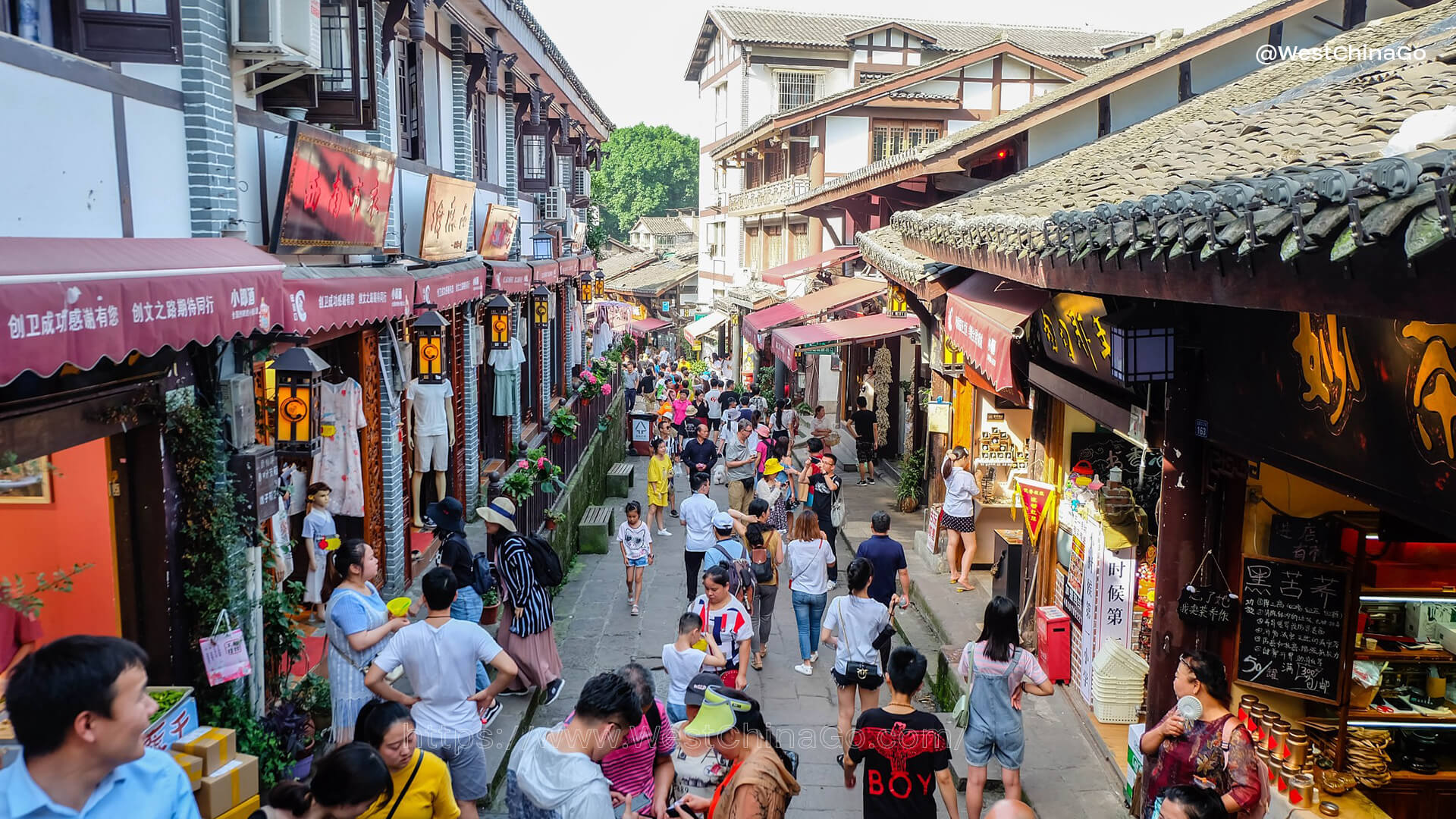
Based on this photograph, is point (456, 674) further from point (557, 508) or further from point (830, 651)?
point (557, 508)

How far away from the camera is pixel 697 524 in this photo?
11336 mm

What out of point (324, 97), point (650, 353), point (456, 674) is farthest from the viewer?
point (650, 353)

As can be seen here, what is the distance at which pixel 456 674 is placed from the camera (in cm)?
595

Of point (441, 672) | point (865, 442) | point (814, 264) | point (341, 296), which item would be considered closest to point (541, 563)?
point (441, 672)

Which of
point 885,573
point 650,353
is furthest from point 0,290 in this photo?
point 650,353

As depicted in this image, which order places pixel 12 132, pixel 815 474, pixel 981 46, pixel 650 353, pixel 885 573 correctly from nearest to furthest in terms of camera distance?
pixel 12 132, pixel 885 573, pixel 815 474, pixel 981 46, pixel 650 353

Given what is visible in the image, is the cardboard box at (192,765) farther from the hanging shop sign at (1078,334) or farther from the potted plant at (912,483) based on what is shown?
the potted plant at (912,483)

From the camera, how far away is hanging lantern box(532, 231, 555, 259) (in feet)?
67.9

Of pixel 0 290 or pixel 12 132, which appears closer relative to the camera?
pixel 0 290

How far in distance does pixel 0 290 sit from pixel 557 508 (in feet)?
31.6

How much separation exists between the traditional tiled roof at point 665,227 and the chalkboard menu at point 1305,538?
6407 centimetres

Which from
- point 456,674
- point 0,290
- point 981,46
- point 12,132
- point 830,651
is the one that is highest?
point 981,46

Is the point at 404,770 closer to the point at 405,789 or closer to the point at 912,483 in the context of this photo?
the point at 405,789

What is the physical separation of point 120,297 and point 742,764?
3.49m
